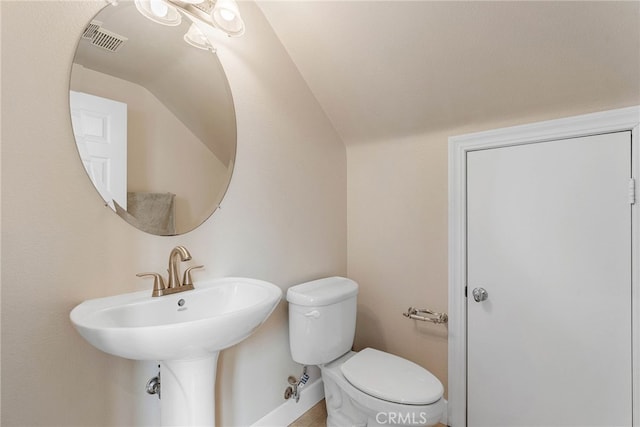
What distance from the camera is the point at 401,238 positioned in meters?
1.91

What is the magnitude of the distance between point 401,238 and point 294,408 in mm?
1154

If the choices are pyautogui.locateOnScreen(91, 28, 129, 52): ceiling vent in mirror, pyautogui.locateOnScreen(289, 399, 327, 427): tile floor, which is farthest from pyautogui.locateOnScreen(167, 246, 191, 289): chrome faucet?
pyautogui.locateOnScreen(289, 399, 327, 427): tile floor

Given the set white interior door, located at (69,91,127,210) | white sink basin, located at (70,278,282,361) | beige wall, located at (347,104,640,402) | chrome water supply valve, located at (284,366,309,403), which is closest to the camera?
white sink basin, located at (70,278,282,361)

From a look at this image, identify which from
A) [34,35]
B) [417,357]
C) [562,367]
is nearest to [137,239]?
[34,35]

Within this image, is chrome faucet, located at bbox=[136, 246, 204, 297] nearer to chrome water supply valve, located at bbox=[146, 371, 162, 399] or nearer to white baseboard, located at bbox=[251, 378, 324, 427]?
chrome water supply valve, located at bbox=[146, 371, 162, 399]

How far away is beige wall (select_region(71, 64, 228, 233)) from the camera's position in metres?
1.06

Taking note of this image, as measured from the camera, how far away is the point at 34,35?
2.87 ft

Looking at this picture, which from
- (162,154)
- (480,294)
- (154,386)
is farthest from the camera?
(480,294)

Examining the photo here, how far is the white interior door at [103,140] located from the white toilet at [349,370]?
0.91 m

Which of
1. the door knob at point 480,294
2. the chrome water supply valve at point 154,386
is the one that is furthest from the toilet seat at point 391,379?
the chrome water supply valve at point 154,386

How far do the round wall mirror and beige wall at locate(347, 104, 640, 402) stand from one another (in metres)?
0.99

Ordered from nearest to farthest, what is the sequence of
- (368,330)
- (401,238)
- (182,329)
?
1. (182,329)
2. (401,238)
3. (368,330)

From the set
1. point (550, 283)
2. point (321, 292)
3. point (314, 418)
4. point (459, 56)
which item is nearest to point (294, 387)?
point (314, 418)

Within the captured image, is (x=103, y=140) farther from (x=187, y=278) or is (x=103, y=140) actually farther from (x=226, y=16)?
(x=226, y=16)
